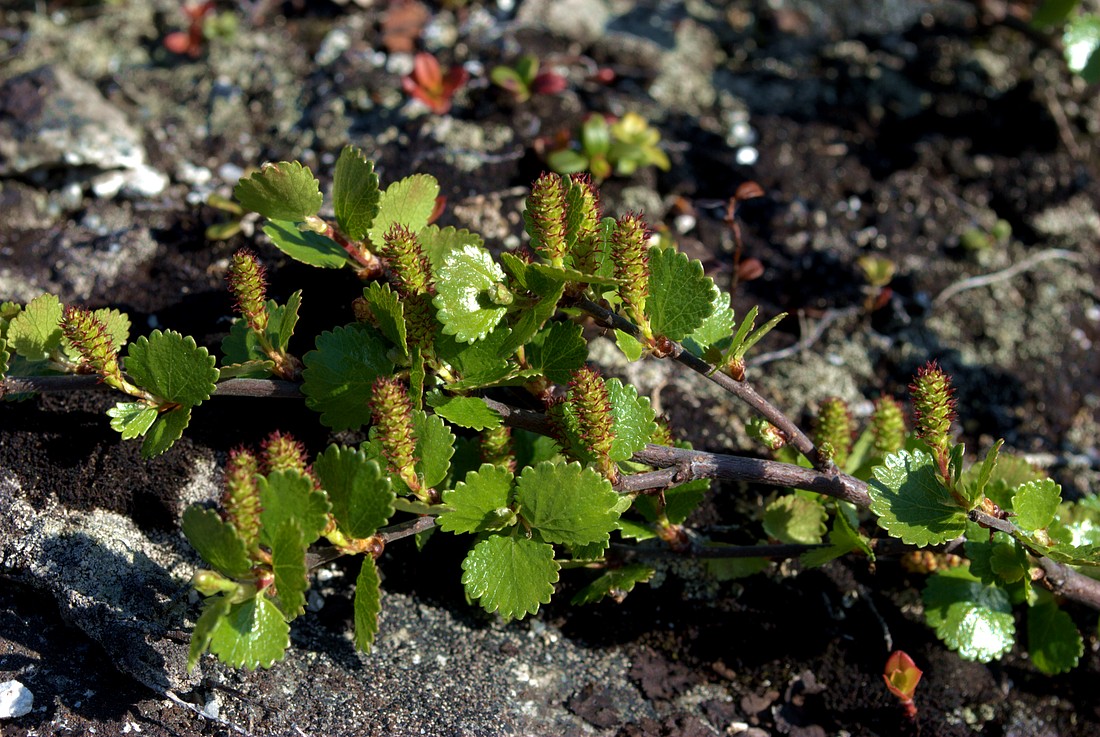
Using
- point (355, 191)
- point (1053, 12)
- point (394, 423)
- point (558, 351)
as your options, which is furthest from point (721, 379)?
point (1053, 12)

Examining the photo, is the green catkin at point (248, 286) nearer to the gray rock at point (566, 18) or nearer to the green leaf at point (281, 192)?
the green leaf at point (281, 192)

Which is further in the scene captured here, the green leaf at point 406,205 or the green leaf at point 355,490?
the green leaf at point 406,205

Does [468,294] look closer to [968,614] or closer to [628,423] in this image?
[628,423]

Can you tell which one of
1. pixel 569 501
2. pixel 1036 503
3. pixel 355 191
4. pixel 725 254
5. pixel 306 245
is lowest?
pixel 725 254

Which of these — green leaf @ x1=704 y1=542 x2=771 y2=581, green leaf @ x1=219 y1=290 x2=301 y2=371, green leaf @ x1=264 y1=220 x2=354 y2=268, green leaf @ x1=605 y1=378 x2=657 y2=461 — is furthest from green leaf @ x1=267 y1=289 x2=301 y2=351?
green leaf @ x1=704 y1=542 x2=771 y2=581

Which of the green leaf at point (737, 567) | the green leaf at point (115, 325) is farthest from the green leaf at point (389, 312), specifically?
the green leaf at point (737, 567)

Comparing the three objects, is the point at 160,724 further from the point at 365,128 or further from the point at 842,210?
the point at 842,210

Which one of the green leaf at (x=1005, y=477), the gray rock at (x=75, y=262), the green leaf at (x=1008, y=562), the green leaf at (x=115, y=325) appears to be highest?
the green leaf at (x=115, y=325)

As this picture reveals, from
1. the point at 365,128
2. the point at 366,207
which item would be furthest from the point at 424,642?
the point at 365,128
